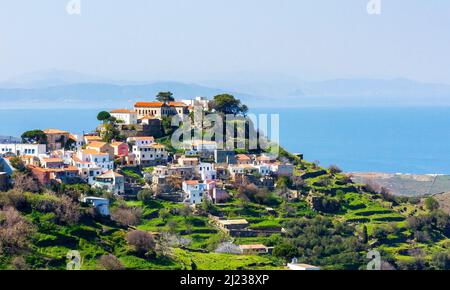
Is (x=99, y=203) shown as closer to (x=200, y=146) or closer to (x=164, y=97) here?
(x=200, y=146)

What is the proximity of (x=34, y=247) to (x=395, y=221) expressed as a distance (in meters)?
14.8

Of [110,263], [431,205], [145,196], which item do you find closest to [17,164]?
[145,196]

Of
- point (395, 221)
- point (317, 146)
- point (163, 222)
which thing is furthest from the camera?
point (317, 146)

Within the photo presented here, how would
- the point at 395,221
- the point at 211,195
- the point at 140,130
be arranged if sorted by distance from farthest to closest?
the point at 140,130
the point at 395,221
the point at 211,195

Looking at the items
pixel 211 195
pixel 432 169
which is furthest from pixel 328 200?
pixel 432 169

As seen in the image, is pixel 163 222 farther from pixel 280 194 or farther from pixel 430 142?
pixel 430 142

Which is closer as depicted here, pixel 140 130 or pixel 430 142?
pixel 140 130

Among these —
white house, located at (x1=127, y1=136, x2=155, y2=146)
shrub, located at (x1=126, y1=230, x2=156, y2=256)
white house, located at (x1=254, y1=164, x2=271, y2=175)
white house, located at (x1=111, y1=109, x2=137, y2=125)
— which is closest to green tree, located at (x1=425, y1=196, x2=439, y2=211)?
white house, located at (x1=254, y1=164, x2=271, y2=175)

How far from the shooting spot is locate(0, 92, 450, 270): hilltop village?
2427 centimetres

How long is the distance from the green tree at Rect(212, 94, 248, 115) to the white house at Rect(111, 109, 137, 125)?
3284 millimetres

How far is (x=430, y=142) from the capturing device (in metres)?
92.8

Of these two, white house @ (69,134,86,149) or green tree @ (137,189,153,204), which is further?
white house @ (69,134,86,149)

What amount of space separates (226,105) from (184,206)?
883 cm

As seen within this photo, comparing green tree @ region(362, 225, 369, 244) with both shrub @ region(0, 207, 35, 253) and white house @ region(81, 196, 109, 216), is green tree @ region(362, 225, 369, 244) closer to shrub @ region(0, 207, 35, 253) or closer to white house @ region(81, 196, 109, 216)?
white house @ region(81, 196, 109, 216)
